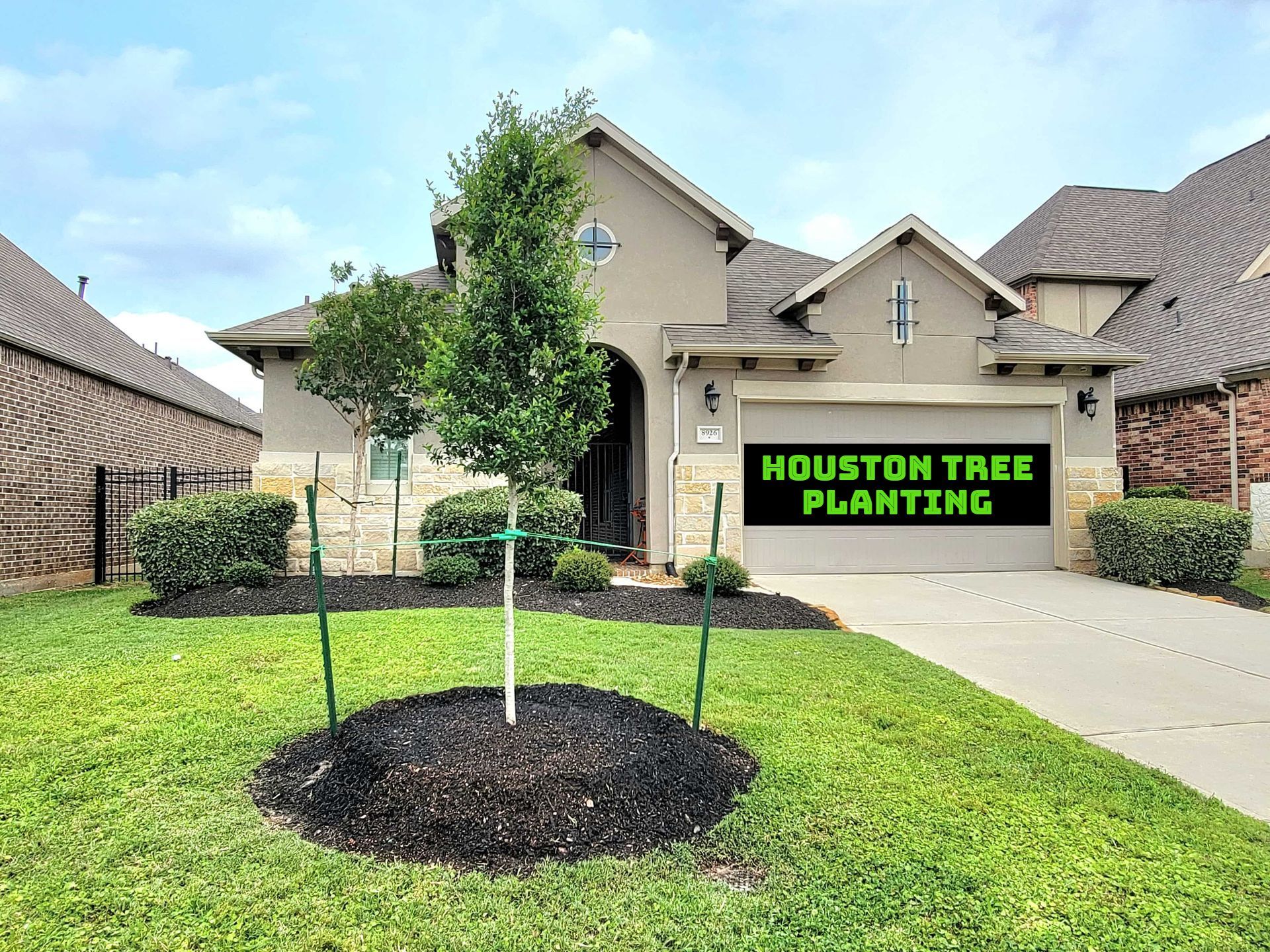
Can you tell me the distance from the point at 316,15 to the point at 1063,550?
13715 millimetres

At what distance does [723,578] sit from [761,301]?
18.7ft

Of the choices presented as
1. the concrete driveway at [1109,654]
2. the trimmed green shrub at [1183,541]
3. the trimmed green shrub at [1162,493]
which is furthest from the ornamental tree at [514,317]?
the trimmed green shrub at [1162,493]

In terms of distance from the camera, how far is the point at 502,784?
312 centimetres

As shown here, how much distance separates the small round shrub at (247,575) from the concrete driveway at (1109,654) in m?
6.65

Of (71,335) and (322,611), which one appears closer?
(322,611)

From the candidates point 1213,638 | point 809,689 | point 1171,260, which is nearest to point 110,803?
point 809,689

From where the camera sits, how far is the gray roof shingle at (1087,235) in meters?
17.0

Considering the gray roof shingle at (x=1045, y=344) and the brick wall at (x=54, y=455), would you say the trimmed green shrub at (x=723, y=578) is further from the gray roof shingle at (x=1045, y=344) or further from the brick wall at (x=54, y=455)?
the brick wall at (x=54, y=455)

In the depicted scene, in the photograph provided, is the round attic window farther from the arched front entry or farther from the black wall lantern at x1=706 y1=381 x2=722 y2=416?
the black wall lantern at x1=706 y1=381 x2=722 y2=416

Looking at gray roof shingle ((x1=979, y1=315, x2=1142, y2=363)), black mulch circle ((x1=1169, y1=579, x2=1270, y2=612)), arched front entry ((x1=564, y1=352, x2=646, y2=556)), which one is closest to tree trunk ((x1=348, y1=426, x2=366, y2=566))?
arched front entry ((x1=564, y1=352, x2=646, y2=556))

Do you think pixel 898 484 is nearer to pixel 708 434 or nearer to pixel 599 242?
pixel 708 434

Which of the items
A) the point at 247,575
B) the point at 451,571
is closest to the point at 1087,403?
the point at 451,571

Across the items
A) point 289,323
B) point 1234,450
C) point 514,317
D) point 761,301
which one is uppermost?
point 761,301

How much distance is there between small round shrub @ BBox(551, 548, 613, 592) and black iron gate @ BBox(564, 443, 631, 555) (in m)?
4.58
